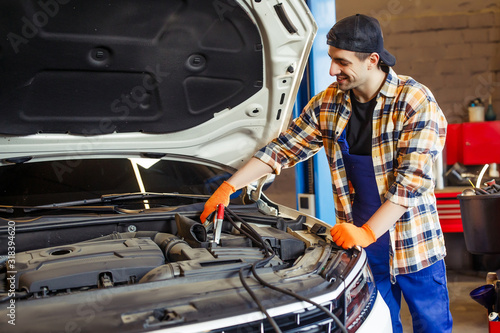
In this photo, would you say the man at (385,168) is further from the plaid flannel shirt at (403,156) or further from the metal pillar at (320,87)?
the metal pillar at (320,87)

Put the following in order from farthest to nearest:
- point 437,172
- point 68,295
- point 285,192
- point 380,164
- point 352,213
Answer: point 285,192 → point 437,172 → point 352,213 → point 380,164 → point 68,295

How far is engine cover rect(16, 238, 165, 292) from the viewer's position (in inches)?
52.3

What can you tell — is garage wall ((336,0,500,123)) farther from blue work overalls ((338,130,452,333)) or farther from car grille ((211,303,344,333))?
car grille ((211,303,344,333))

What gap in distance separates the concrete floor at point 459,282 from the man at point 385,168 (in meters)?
1.47

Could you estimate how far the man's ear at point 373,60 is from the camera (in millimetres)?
1837

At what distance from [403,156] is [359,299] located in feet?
1.86

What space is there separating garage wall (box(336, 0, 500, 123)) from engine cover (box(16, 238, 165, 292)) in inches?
169

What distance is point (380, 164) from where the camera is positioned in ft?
6.07

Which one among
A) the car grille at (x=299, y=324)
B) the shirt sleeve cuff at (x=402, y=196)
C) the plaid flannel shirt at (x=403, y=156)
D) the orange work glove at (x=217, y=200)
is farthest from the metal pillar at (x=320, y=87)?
the car grille at (x=299, y=324)

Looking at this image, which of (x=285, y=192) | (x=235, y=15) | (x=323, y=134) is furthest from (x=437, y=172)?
(x=235, y=15)

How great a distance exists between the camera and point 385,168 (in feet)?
6.06

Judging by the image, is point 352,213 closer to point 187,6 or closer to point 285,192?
point 187,6

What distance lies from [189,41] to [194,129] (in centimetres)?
45

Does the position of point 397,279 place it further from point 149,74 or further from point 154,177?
point 149,74
